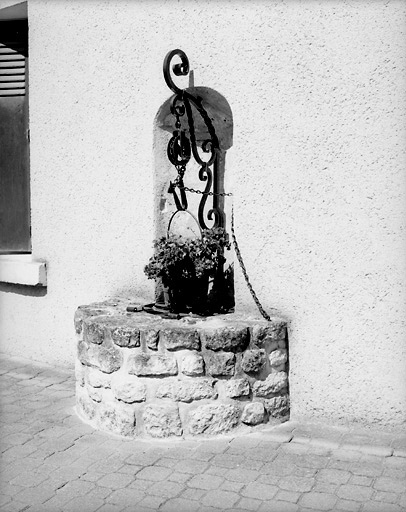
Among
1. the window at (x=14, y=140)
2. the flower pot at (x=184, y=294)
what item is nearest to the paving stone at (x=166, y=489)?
the flower pot at (x=184, y=294)

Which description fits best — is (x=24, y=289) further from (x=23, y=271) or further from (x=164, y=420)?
(x=164, y=420)

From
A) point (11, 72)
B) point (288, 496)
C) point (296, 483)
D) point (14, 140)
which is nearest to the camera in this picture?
point (288, 496)

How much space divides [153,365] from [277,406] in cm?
84

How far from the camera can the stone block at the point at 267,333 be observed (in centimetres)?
421

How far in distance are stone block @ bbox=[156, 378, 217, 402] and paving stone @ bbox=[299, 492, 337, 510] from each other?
0.96 m

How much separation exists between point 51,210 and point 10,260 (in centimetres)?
74

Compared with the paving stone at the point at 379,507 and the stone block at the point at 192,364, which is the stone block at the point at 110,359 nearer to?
the stone block at the point at 192,364

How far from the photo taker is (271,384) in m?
4.30

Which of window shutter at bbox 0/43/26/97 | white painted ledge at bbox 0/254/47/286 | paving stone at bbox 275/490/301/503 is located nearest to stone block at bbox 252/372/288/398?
paving stone at bbox 275/490/301/503

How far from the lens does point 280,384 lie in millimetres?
4352

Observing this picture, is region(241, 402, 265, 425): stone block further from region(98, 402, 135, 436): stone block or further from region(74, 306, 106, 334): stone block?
region(74, 306, 106, 334): stone block

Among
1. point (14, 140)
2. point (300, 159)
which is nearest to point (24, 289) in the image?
point (14, 140)

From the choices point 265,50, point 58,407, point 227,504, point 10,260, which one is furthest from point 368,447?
point 10,260

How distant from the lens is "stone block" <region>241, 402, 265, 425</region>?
13.8 ft
